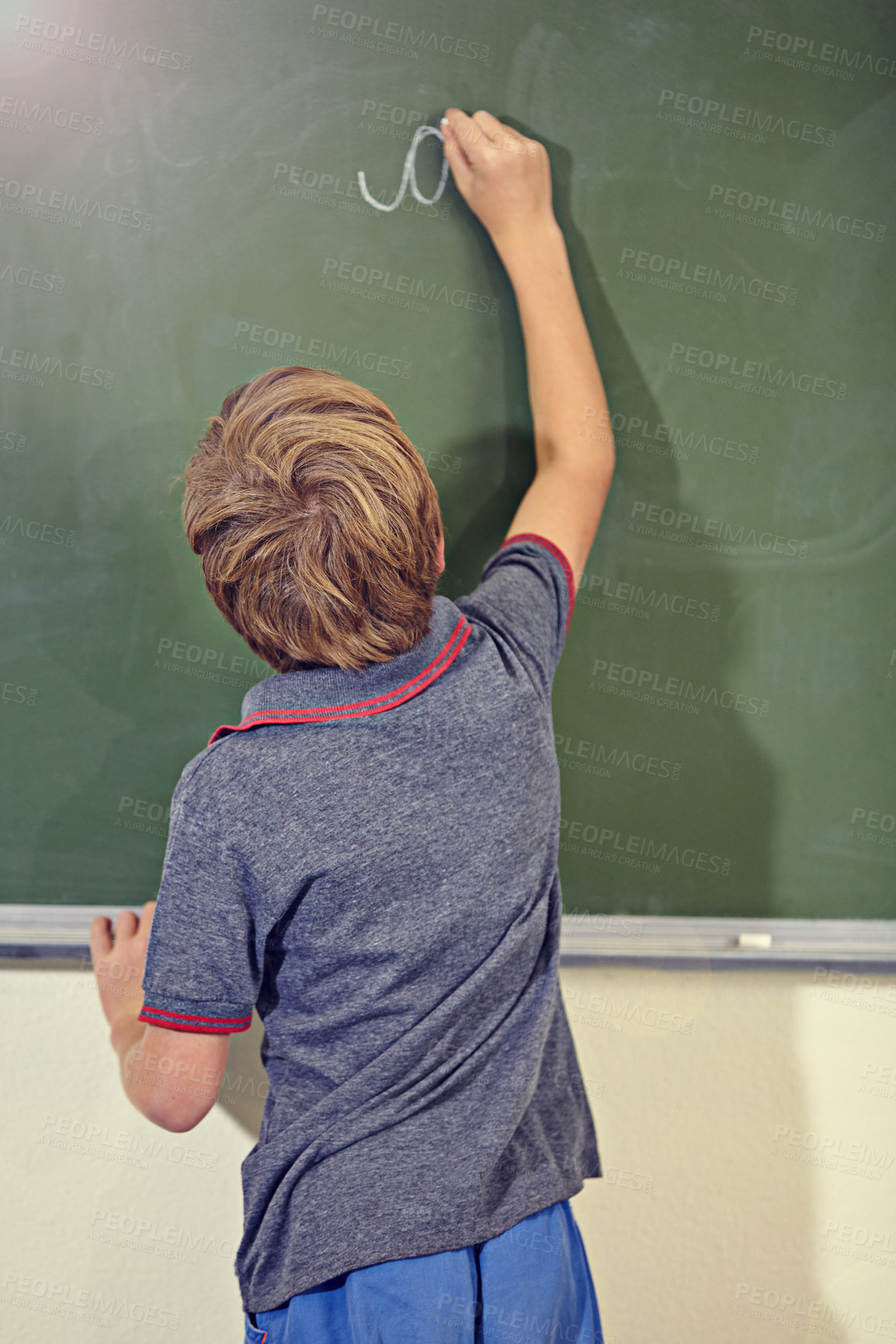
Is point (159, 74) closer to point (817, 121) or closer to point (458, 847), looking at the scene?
point (817, 121)

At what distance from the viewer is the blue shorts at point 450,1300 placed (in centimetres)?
91

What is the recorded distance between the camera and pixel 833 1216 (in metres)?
1.57

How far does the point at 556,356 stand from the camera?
118 cm

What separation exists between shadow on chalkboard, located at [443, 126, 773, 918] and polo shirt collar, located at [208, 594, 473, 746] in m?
0.41

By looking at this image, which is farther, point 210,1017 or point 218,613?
point 218,613

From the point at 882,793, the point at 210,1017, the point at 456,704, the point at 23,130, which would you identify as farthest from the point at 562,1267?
the point at 23,130

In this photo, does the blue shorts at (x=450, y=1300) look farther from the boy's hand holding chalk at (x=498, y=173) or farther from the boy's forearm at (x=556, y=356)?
the boy's hand holding chalk at (x=498, y=173)

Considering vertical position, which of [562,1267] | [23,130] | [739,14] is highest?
[739,14]

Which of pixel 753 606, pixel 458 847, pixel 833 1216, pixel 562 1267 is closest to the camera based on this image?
pixel 458 847

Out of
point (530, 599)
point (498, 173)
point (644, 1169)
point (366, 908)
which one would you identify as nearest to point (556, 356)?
point (498, 173)

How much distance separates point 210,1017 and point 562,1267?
50 cm

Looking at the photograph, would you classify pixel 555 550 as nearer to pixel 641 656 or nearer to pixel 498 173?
pixel 641 656

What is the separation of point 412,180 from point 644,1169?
159 cm

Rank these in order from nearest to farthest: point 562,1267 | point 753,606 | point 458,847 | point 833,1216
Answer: point 458,847
point 562,1267
point 753,606
point 833,1216
